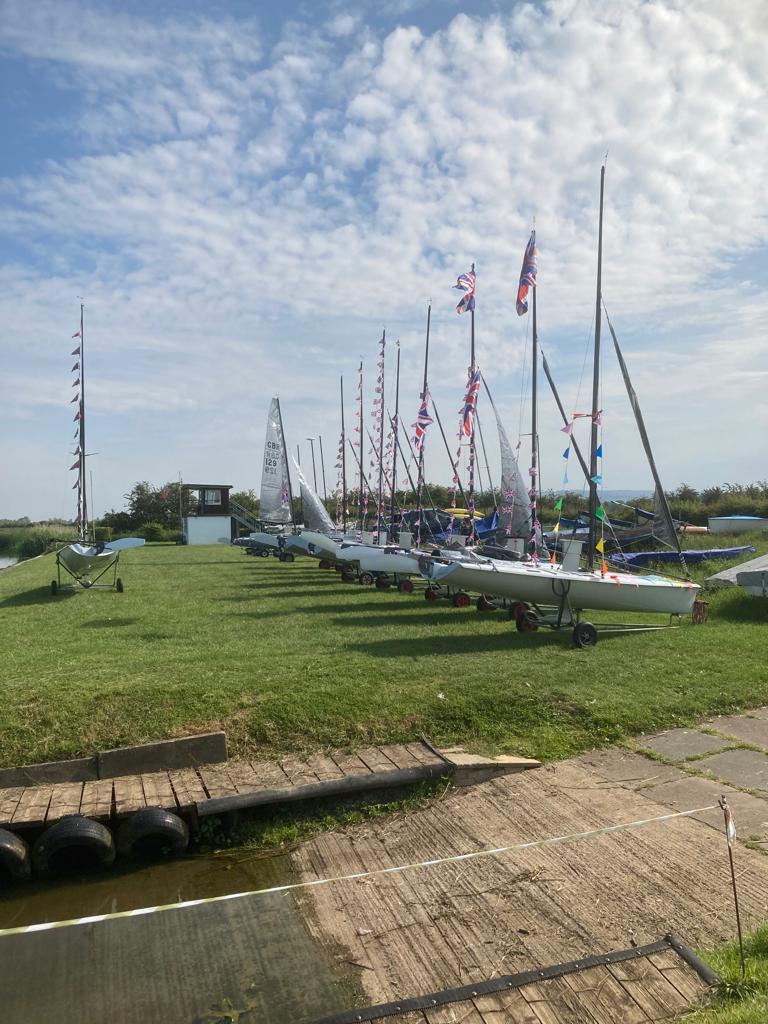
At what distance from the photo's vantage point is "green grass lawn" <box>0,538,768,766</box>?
8.64m

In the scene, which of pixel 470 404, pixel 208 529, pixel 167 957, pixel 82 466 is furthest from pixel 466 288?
pixel 208 529

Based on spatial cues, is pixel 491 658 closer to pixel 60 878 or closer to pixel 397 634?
pixel 397 634

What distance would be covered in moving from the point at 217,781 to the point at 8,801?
1.88 metres

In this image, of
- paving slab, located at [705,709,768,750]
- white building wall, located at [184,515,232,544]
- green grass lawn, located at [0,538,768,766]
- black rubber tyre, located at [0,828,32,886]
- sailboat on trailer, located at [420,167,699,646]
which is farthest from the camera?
white building wall, located at [184,515,232,544]

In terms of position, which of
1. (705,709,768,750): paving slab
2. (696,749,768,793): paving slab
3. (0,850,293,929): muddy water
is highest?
(705,709,768,750): paving slab

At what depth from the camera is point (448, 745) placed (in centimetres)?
875

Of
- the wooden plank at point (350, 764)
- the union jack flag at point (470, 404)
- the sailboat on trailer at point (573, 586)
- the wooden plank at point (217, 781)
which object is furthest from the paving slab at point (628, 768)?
the union jack flag at point (470, 404)

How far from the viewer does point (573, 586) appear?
14445 mm

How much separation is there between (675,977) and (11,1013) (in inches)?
162

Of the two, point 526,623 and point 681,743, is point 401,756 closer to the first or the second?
point 681,743

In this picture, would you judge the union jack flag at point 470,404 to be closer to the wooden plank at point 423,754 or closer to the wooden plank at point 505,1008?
the wooden plank at point 423,754

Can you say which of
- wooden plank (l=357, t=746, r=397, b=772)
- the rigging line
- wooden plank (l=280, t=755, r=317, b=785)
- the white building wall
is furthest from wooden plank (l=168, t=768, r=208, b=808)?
the white building wall

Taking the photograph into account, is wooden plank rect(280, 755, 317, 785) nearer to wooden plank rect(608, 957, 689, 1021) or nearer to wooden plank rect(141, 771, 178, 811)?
wooden plank rect(141, 771, 178, 811)

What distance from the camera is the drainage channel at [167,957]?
489 cm
